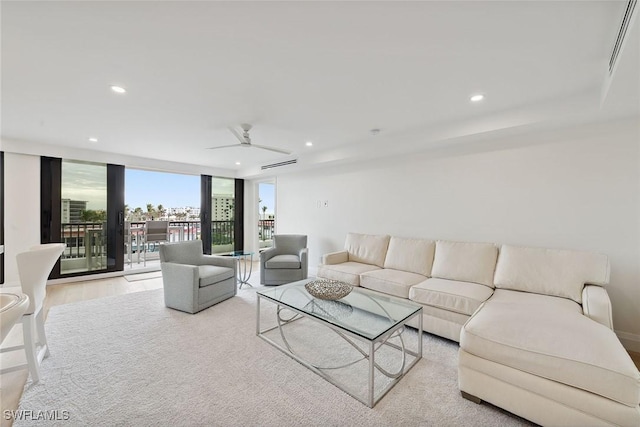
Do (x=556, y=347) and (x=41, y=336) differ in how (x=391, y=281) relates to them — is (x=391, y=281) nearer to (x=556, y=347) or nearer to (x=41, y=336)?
(x=556, y=347)

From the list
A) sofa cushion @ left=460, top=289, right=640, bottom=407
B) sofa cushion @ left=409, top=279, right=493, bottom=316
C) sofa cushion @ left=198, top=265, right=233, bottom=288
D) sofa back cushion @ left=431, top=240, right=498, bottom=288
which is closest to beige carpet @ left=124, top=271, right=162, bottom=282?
sofa cushion @ left=198, top=265, right=233, bottom=288

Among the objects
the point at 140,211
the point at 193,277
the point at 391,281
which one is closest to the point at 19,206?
the point at 140,211

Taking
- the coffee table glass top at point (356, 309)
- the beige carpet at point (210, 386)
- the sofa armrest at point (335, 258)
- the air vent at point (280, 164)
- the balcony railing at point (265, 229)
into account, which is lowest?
the beige carpet at point (210, 386)

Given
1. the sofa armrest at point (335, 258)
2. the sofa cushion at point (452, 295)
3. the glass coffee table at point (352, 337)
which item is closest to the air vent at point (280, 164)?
the sofa armrest at point (335, 258)

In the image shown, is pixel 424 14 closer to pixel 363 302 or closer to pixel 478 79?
pixel 478 79

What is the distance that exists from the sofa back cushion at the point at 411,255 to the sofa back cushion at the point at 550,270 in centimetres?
74

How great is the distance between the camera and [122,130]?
11.2 ft

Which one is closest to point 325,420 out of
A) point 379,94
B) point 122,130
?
point 379,94

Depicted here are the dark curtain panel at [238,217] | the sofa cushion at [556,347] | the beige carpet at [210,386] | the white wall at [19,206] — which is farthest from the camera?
the dark curtain panel at [238,217]

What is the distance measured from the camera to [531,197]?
289 centimetres

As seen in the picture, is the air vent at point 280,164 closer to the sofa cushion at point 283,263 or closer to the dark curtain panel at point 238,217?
the dark curtain panel at point 238,217

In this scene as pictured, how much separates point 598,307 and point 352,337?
6.06ft

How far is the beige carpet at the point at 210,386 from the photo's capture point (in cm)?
157

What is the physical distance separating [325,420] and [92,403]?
5.01 ft
